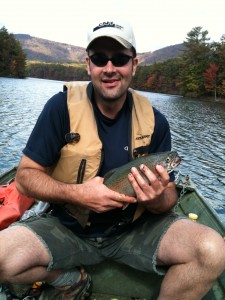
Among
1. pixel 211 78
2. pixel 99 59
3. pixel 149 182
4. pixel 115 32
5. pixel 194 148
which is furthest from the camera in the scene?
pixel 211 78

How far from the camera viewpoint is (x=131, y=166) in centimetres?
316

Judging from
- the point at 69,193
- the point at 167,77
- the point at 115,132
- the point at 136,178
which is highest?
the point at 115,132

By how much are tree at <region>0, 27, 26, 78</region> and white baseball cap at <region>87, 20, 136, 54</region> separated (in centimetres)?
10597

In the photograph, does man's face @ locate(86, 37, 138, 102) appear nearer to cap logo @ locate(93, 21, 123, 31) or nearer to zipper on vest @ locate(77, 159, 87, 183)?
cap logo @ locate(93, 21, 123, 31)

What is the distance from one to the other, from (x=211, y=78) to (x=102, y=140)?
8229 cm

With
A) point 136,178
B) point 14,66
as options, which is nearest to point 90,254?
point 136,178

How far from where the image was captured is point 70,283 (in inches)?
142

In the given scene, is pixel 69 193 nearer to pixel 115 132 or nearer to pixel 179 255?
pixel 115 132

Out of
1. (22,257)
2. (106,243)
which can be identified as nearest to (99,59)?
(106,243)

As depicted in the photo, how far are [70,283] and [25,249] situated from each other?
2.68 ft

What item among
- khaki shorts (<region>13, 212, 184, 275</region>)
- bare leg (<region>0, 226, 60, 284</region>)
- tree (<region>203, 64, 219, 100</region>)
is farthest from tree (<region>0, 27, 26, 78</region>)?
bare leg (<region>0, 226, 60, 284</region>)

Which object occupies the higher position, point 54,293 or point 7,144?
point 54,293

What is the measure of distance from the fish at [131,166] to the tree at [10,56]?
350 feet

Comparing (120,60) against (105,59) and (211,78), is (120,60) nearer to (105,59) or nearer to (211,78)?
(105,59)
